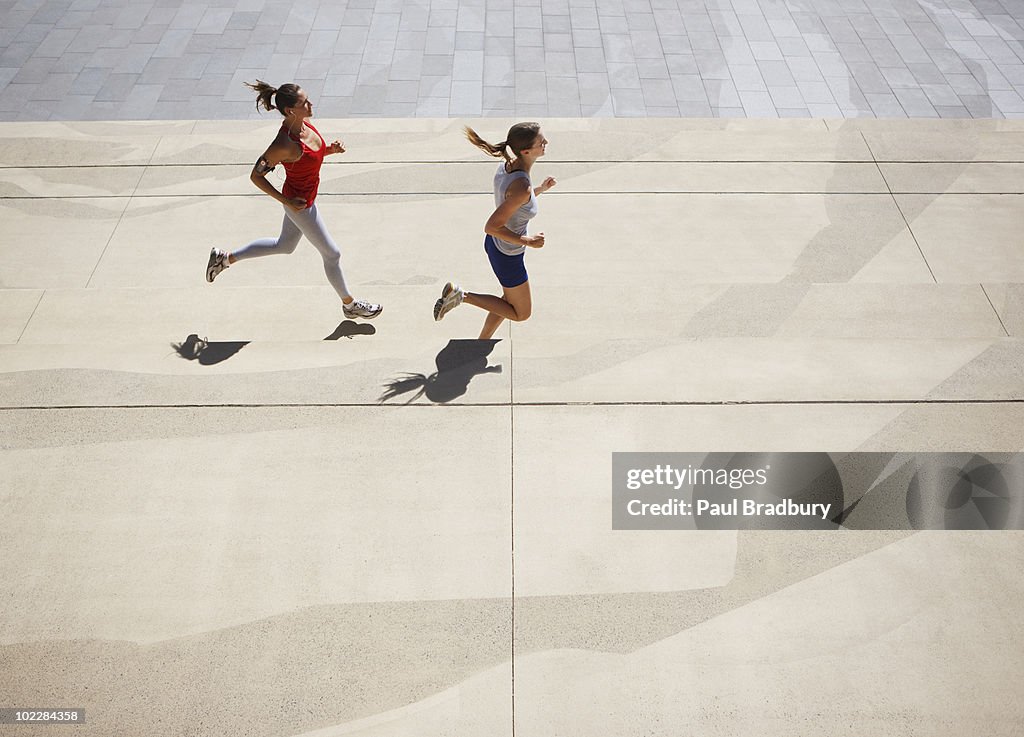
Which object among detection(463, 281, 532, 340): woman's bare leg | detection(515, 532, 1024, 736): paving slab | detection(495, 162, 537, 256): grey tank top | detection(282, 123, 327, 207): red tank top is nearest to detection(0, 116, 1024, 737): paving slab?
detection(515, 532, 1024, 736): paving slab

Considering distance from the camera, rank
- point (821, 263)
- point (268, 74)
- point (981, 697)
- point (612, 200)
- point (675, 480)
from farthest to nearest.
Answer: point (268, 74), point (612, 200), point (821, 263), point (675, 480), point (981, 697)

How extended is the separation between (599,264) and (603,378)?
252cm

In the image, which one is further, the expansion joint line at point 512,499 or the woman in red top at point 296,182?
the woman in red top at point 296,182

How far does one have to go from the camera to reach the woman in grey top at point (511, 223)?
4395 millimetres

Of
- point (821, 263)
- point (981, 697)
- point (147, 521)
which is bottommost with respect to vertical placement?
point (821, 263)

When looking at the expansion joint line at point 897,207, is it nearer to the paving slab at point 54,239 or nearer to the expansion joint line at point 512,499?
the expansion joint line at point 512,499

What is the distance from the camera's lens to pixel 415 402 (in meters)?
4.41

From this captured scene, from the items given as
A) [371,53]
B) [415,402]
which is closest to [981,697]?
[415,402]

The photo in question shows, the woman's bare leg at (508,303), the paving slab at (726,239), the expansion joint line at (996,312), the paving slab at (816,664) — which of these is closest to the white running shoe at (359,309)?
the woman's bare leg at (508,303)

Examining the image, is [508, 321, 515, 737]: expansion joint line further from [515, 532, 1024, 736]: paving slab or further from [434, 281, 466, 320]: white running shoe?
[434, 281, 466, 320]: white running shoe

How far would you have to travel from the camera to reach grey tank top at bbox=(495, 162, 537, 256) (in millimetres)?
4477

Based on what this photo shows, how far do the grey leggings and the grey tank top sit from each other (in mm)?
1313

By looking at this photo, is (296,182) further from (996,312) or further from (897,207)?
(897,207)

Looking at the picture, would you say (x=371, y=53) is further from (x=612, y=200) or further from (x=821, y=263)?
(x=821, y=263)
